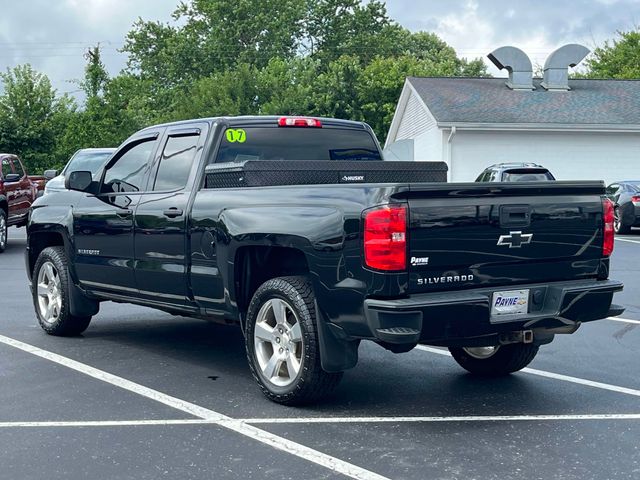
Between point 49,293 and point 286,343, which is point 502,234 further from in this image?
point 49,293

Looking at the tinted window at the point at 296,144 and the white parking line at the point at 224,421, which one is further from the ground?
the tinted window at the point at 296,144

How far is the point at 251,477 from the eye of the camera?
4.73m

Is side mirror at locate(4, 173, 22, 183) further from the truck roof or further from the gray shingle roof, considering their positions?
the gray shingle roof

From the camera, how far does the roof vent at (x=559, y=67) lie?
36.5 meters

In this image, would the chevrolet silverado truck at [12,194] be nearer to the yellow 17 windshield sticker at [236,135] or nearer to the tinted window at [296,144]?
the tinted window at [296,144]

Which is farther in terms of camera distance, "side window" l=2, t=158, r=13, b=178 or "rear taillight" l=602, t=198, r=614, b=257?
"side window" l=2, t=158, r=13, b=178

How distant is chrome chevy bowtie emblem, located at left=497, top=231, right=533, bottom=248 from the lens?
5859mm

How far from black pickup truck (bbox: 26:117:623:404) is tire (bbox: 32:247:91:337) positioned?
2.28 ft

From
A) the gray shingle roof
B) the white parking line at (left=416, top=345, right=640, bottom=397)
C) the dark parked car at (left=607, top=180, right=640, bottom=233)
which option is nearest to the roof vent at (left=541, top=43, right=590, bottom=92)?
the gray shingle roof

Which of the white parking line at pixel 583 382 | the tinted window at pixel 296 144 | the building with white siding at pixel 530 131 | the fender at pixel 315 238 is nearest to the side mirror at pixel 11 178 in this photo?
the tinted window at pixel 296 144

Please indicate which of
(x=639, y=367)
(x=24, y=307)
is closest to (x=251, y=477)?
(x=639, y=367)

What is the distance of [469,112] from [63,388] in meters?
27.1

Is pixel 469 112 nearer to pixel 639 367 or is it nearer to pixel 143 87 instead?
pixel 639 367

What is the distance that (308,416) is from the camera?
19.6 feet
